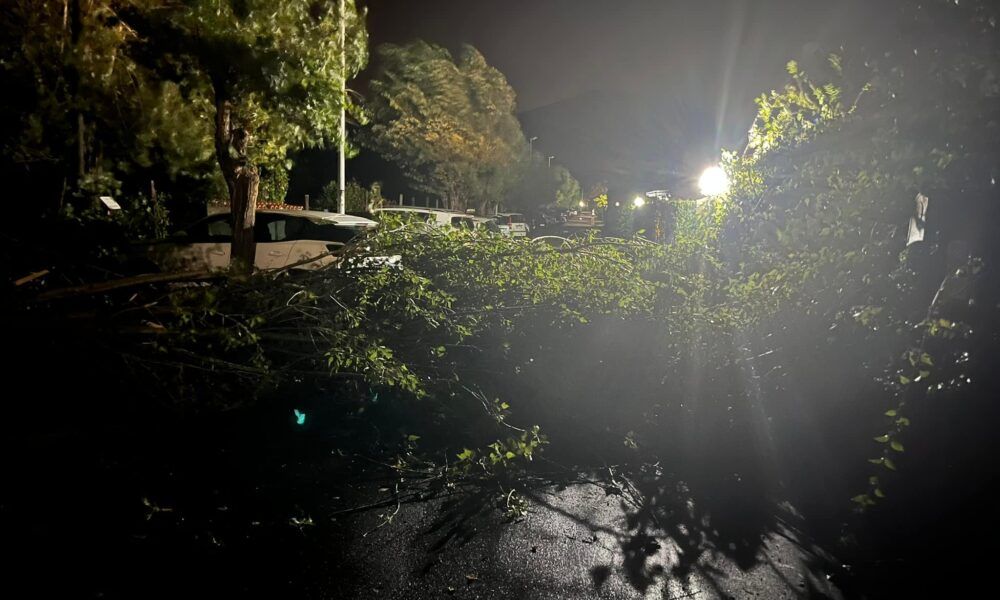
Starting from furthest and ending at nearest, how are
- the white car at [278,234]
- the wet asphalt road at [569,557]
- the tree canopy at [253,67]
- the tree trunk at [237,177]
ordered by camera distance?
1. the white car at [278,234]
2. the tree trunk at [237,177]
3. the tree canopy at [253,67]
4. the wet asphalt road at [569,557]

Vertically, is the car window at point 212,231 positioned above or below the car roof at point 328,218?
below

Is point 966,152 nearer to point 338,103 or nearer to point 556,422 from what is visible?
point 556,422

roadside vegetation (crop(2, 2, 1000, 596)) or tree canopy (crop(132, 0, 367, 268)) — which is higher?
tree canopy (crop(132, 0, 367, 268))

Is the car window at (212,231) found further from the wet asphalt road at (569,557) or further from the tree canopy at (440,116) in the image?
the tree canopy at (440,116)

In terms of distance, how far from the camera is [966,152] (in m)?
2.43

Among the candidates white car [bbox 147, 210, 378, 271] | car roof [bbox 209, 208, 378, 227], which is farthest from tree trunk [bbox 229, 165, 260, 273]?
car roof [bbox 209, 208, 378, 227]

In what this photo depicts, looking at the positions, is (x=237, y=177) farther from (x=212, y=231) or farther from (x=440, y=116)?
(x=440, y=116)

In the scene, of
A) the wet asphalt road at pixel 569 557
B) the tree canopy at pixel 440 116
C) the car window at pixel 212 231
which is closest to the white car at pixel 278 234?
the car window at pixel 212 231

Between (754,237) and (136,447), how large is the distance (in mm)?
4169

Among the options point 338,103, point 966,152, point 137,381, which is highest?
point 338,103

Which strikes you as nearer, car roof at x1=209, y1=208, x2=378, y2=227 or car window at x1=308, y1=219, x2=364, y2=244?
car window at x1=308, y1=219, x2=364, y2=244

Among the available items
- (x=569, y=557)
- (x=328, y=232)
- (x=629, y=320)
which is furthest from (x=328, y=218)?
(x=569, y=557)

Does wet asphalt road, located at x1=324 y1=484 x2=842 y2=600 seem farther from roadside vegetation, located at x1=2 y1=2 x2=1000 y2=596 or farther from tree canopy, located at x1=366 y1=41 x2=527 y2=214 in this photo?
tree canopy, located at x1=366 y1=41 x2=527 y2=214

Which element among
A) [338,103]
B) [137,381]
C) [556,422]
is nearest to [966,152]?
[556,422]
